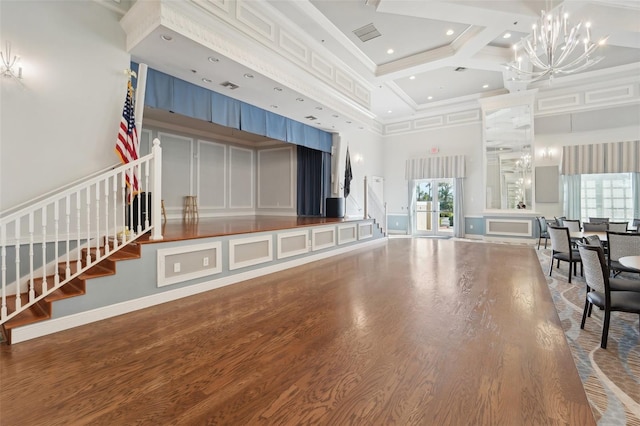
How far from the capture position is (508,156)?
9062 millimetres

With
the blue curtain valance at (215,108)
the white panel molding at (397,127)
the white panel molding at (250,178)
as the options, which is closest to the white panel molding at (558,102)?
the white panel molding at (397,127)

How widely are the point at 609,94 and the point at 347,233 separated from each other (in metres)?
8.21

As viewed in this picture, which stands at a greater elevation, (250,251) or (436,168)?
(436,168)

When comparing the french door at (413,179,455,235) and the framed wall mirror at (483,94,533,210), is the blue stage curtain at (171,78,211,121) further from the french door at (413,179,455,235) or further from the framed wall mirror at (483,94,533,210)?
the framed wall mirror at (483,94,533,210)

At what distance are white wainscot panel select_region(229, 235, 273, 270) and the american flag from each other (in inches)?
60.9

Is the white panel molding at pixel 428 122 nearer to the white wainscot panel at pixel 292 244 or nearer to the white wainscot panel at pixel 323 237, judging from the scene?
the white wainscot panel at pixel 323 237

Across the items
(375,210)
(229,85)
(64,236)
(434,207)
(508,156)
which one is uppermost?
(229,85)

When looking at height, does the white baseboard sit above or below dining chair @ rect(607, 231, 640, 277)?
below

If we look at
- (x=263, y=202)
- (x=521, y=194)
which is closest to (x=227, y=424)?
(x=263, y=202)

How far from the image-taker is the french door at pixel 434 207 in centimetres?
1074

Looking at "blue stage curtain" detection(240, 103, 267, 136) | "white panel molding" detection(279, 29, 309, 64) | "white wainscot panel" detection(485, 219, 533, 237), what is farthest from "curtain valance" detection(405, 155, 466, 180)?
"white panel molding" detection(279, 29, 309, 64)

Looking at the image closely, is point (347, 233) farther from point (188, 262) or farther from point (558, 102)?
point (558, 102)

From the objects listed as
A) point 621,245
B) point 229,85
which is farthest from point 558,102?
point 229,85

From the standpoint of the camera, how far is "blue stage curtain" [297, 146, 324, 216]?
8.73 metres
